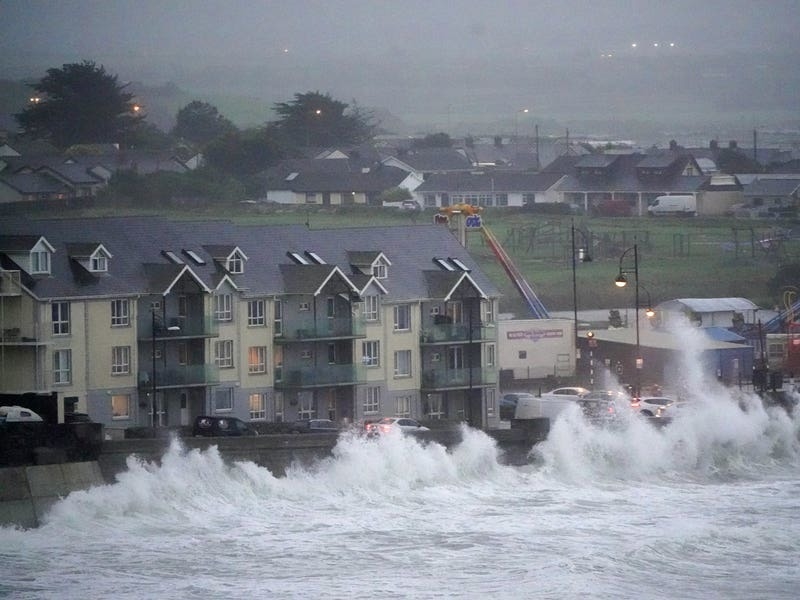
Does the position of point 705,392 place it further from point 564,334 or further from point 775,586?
point 775,586

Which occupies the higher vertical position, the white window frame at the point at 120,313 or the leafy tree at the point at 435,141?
the leafy tree at the point at 435,141

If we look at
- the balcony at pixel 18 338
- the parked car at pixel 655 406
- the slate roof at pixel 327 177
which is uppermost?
the slate roof at pixel 327 177

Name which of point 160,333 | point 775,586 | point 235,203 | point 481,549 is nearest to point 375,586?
point 481,549

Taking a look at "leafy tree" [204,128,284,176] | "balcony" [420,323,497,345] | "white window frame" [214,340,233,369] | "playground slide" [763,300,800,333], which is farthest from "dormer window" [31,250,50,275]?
"leafy tree" [204,128,284,176]

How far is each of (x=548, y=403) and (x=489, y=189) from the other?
34.5 metres

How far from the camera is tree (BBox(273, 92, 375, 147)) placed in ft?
223

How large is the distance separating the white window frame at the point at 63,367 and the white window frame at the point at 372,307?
5542mm

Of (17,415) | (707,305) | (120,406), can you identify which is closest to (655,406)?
(707,305)

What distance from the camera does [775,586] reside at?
21.0m

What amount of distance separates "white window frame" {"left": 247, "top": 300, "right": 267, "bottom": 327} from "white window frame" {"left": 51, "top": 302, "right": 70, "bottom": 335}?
340 cm

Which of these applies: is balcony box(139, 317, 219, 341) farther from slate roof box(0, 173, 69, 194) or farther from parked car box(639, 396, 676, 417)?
slate roof box(0, 173, 69, 194)

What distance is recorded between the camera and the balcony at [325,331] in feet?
100

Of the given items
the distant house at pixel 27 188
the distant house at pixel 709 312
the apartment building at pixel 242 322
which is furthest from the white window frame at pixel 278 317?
the distant house at pixel 27 188

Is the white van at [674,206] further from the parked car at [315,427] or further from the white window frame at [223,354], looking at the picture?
the parked car at [315,427]
